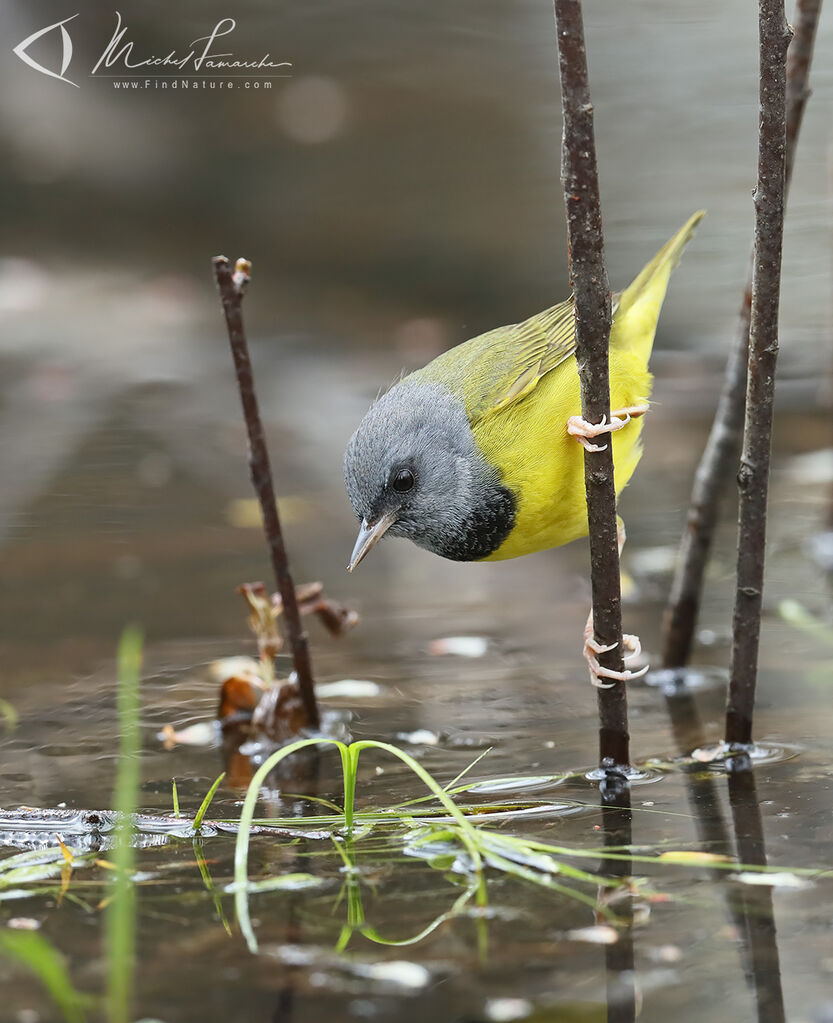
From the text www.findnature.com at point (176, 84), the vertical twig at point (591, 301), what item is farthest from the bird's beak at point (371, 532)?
the text www.findnature.com at point (176, 84)

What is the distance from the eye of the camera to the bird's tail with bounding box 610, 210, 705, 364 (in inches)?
143

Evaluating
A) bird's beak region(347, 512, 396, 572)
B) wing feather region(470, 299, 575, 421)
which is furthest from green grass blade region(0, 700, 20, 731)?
wing feather region(470, 299, 575, 421)

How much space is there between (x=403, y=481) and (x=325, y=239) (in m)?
5.51

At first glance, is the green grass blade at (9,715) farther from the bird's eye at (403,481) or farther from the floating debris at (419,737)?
the bird's eye at (403,481)

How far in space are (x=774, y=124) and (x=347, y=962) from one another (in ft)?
6.52

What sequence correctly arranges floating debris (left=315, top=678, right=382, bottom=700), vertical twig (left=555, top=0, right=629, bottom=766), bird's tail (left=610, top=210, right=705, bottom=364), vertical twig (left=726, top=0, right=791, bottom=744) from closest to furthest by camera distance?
vertical twig (left=555, top=0, right=629, bottom=766) < vertical twig (left=726, top=0, right=791, bottom=744) < bird's tail (left=610, top=210, right=705, bottom=364) < floating debris (left=315, top=678, right=382, bottom=700)

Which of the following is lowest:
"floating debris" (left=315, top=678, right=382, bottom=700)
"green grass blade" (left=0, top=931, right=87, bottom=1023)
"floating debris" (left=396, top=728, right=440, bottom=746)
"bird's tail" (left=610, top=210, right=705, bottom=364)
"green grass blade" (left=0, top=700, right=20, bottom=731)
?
"green grass blade" (left=0, top=931, right=87, bottom=1023)

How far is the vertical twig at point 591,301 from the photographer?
2443 millimetres

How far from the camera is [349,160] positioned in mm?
8859

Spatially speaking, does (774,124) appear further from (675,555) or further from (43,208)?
(43,208)

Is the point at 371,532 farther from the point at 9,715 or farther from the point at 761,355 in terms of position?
the point at 9,715

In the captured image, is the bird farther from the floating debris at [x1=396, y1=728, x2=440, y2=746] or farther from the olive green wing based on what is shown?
the floating debris at [x1=396, y1=728, x2=440, y2=746]

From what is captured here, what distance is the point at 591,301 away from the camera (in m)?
2.59

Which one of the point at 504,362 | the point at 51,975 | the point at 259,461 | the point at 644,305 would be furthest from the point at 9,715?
the point at 644,305
